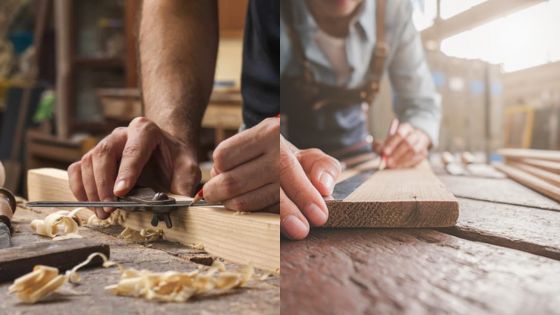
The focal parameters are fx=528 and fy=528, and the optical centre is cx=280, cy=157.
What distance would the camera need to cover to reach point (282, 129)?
1.70ft

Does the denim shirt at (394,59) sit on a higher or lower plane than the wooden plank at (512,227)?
higher

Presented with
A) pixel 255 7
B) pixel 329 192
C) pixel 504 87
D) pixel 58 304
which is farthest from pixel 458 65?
pixel 255 7

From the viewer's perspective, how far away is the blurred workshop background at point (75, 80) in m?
3.56

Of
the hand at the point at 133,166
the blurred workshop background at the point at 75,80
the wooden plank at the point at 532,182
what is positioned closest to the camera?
the wooden plank at the point at 532,182

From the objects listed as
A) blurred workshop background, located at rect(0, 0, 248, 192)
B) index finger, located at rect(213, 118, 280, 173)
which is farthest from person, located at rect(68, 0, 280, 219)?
blurred workshop background, located at rect(0, 0, 248, 192)

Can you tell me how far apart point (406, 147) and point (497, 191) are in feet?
0.49

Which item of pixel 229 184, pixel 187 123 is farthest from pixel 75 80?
pixel 229 184

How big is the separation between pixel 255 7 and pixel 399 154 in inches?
31.7

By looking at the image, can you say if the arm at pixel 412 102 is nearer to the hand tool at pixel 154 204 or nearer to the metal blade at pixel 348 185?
the metal blade at pixel 348 185

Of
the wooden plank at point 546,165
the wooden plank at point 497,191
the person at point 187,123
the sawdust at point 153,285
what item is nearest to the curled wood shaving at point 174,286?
the sawdust at point 153,285

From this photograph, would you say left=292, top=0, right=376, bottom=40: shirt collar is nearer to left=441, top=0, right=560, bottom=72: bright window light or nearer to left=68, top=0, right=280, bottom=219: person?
left=441, top=0, right=560, bottom=72: bright window light

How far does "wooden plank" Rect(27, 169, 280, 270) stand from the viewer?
692 millimetres

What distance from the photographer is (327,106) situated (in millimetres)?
640

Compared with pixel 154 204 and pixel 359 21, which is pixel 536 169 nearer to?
pixel 359 21
